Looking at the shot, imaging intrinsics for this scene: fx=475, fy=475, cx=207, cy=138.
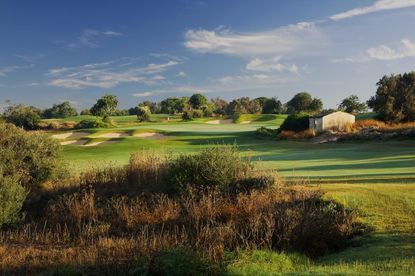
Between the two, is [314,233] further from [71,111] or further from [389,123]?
[71,111]

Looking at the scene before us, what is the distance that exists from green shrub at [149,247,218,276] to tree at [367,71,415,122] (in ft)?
174

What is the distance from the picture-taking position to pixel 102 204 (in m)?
15.5

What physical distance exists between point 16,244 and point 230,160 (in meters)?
7.05

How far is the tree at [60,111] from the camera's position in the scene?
447 feet

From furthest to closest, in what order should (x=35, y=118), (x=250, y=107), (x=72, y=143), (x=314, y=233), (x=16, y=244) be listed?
(x=250, y=107), (x=35, y=118), (x=72, y=143), (x=16, y=244), (x=314, y=233)

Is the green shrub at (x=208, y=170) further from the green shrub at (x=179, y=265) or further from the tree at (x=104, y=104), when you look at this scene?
the tree at (x=104, y=104)

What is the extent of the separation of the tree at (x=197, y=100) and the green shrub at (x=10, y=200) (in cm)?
11270

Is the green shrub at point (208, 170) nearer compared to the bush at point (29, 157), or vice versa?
the green shrub at point (208, 170)

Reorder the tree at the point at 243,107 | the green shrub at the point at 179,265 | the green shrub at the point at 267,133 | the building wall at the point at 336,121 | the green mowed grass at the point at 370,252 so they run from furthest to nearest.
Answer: the tree at the point at 243,107 → the building wall at the point at 336,121 → the green shrub at the point at 267,133 → the green shrub at the point at 179,265 → the green mowed grass at the point at 370,252

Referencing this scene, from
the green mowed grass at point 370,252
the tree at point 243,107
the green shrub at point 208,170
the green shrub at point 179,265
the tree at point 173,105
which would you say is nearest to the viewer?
the green mowed grass at point 370,252

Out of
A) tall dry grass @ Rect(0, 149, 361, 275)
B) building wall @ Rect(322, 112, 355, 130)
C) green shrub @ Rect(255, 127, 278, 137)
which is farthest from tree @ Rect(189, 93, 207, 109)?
tall dry grass @ Rect(0, 149, 361, 275)

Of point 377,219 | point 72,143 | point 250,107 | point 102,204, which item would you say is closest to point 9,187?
point 102,204

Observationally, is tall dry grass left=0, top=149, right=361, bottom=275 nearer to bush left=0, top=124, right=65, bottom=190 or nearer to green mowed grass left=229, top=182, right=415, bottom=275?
green mowed grass left=229, top=182, right=415, bottom=275

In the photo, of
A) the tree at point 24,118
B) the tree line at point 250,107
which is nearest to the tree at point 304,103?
the tree line at point 250,107
